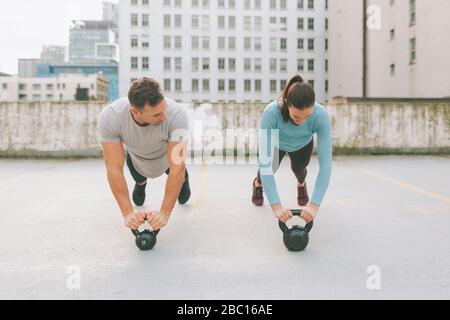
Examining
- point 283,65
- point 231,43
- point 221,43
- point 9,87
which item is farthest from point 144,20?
point 9,87

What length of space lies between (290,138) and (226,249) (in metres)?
1.27

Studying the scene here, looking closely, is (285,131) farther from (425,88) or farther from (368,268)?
(425,88)

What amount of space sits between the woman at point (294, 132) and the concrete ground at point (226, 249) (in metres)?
0.39

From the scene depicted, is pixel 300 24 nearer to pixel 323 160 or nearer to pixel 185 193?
pixel 185 193

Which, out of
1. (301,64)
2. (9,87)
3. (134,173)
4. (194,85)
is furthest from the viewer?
(9,87)

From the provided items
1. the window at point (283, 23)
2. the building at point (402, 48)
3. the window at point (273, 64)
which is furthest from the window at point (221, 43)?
the building at point (402, 48)

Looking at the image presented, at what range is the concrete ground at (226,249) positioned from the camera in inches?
115

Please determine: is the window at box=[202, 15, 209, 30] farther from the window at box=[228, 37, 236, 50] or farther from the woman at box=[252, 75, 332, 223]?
the woman at box=[252, 75, 332, 223]

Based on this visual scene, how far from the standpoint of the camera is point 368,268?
3.29 meters

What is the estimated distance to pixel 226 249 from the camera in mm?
3846

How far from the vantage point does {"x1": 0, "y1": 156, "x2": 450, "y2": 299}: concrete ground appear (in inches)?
115

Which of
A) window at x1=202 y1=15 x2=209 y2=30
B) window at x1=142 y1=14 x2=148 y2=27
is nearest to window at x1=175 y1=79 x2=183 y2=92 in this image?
window at x1=202 y1=15 x2=209 y2=30

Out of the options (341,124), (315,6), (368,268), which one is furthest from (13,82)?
(368,268)

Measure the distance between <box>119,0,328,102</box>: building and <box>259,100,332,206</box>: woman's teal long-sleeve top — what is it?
73.5m
